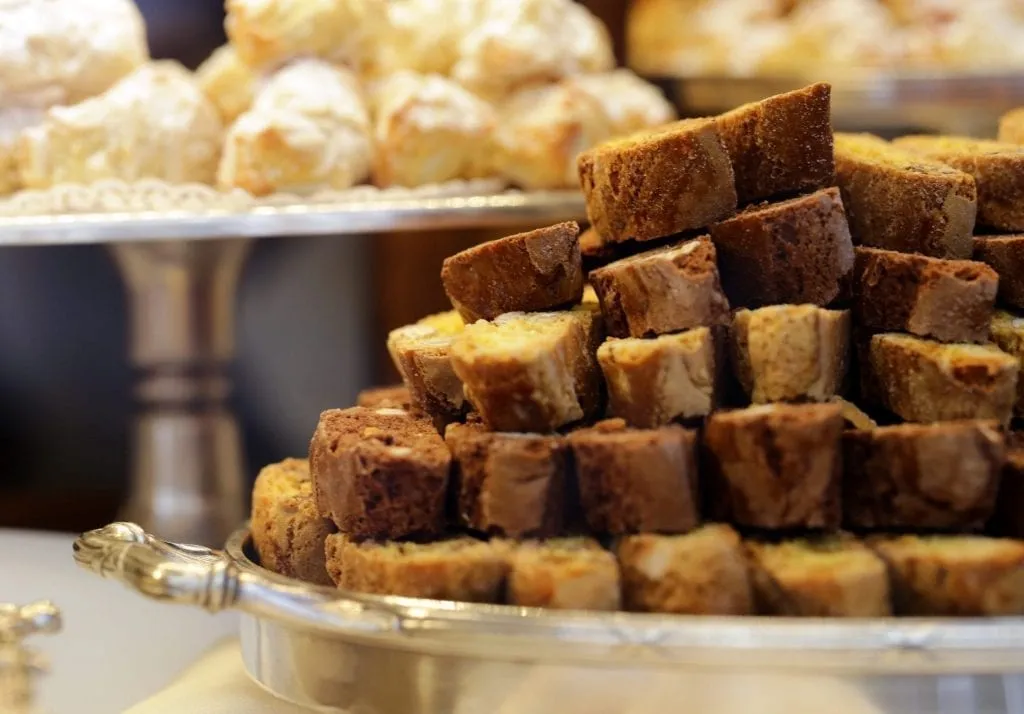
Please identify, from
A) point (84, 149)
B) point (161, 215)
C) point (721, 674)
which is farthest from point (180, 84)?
point (721, 674)

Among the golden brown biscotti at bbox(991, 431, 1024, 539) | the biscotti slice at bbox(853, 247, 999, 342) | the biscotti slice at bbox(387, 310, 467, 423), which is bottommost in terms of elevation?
the golden brown biscotti at bbox(991, 431, 1024, 539)

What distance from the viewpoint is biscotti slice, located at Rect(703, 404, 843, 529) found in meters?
0.81

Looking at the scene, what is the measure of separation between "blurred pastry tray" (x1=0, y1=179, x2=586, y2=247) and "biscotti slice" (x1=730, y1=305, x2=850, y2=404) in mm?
592

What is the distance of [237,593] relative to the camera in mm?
790

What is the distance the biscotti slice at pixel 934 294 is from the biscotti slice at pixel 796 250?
34 mm

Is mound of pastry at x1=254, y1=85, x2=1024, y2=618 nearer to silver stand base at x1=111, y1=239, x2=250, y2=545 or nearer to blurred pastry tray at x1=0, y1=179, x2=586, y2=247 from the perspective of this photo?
blurred pastry tray at x1=0, y1=179, x2=586, y2=247

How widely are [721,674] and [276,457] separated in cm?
123

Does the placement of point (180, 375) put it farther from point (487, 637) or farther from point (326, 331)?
point (487, 637)

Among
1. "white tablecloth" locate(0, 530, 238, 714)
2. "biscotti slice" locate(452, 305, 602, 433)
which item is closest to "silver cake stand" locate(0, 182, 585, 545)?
"white tablecloth" locate(0, 530, 238, 714)

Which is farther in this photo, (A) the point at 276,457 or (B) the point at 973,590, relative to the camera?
(A) the point at 276,457

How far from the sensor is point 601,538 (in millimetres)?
847

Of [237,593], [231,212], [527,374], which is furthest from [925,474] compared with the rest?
[231,212]

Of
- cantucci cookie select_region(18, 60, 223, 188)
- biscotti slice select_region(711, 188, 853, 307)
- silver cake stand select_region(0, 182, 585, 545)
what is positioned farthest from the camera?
cantucci cookie select_region(18, 60, 223, 188)

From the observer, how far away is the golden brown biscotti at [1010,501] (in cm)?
82
